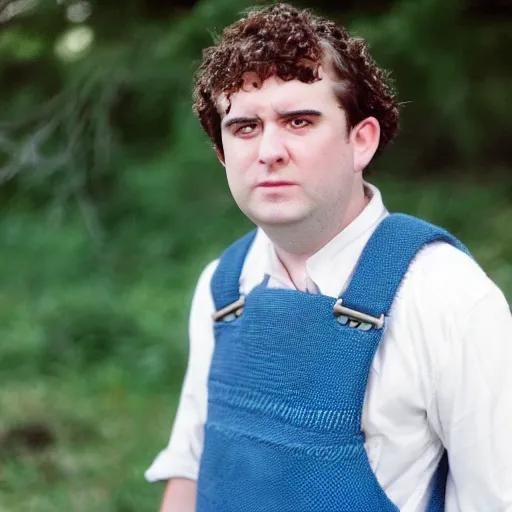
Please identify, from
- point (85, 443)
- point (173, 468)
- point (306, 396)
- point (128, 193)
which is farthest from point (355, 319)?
point (128, 193)

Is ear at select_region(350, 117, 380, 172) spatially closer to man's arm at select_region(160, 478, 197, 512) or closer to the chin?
the chin

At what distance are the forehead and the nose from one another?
39 millimetres

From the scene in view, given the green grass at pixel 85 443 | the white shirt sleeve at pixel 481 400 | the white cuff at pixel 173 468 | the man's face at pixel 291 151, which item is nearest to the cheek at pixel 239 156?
the man's face at pixel 291 151

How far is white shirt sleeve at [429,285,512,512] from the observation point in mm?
1101

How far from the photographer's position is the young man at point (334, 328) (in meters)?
1.13

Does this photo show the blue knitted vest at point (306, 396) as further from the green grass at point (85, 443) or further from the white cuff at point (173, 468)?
the green grass at point (85, 443)

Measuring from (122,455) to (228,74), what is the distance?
2045mm

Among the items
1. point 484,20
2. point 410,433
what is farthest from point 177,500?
point 484,20

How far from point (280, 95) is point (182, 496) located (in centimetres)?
80

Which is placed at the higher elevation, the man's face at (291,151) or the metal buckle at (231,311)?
the man's face at (291,151)

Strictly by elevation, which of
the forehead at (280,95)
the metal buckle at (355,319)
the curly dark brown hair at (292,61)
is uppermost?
the curly dark brown hair at (292,61)

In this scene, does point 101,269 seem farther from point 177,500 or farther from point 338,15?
point 177,500

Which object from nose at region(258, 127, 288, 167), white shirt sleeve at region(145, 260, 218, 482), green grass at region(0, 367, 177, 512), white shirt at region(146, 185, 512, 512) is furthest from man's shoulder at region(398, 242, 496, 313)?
green grass at region(0, 367, 177, 512)

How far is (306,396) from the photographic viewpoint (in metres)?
1.18
